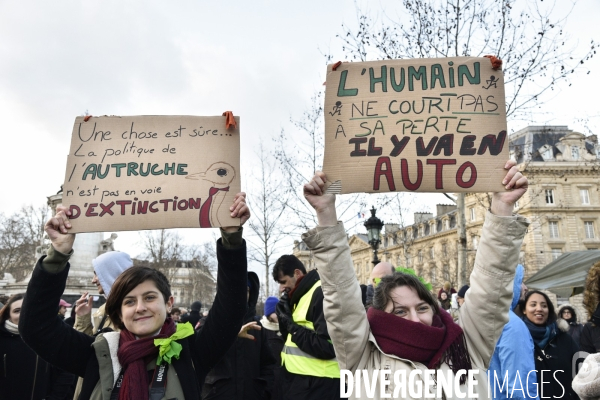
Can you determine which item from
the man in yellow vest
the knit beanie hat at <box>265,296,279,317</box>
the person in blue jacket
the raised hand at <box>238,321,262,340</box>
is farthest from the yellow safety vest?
the knit beanie hat at <box>265,296,279,317</box>

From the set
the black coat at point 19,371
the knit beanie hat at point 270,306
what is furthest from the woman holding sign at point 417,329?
the knit beanie hat at point 270,306

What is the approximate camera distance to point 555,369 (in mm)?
4637

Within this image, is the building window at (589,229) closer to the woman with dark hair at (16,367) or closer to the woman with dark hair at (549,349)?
the woman with dark hair at (549,349)

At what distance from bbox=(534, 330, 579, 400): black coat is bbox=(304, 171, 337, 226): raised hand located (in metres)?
3.30

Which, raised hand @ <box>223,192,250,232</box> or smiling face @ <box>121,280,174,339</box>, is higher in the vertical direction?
raised hand @ <box>223,192,250,232</box>

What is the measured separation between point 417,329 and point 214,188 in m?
1.39

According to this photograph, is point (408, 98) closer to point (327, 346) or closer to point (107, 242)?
point (327, 346)

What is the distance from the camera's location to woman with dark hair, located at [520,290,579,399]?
4605 mm

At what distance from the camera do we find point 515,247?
93.4 inches

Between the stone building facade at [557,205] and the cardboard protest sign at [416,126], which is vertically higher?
the stone building facade at [557,205]

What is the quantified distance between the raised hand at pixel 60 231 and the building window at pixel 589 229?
56882mm

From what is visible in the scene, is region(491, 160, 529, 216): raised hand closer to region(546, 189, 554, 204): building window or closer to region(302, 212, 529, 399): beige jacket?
region(302, 212, 529, 399): beige jacket

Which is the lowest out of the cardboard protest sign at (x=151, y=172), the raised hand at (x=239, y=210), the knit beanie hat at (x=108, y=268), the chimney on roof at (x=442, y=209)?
the knit beanie hat at (x=108, y=268)

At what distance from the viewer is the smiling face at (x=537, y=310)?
15.6 ft
